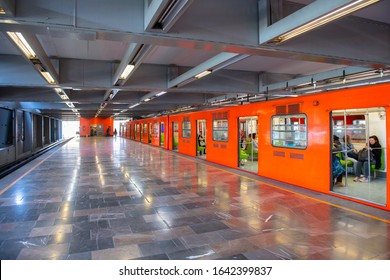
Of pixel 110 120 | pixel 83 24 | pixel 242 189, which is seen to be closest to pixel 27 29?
pixel 83 24

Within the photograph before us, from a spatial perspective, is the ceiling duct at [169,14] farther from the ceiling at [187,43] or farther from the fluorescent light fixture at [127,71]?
the fluorescent light fixture at [127,71]

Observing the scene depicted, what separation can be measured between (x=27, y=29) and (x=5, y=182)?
7038 mm

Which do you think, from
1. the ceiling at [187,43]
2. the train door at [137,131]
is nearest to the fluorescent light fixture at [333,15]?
the ceiling at [187,43]

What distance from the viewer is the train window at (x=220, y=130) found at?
40.5 feet

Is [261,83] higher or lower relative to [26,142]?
higher

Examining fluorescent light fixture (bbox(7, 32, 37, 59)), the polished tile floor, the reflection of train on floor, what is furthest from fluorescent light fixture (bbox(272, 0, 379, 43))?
fluorescent light fixture (bbox(7, 32, 37, 59))

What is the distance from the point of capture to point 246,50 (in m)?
4.00

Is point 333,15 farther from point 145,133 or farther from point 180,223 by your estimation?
point 145,133

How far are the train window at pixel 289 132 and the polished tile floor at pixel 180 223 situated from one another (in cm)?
143

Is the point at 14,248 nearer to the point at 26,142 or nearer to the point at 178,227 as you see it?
the point at 178,227

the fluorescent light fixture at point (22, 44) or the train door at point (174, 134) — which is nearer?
the fluorescent light fixture at point (22, 44)

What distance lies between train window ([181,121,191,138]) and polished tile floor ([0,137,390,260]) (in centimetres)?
890

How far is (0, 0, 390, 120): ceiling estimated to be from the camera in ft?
10.2

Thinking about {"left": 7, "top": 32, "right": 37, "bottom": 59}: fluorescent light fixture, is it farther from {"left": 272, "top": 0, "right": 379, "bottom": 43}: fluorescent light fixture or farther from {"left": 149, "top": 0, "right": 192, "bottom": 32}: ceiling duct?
{"left": 272, "top": 0, "right": 379, "bottom": 43}: fluorescent light fixture
